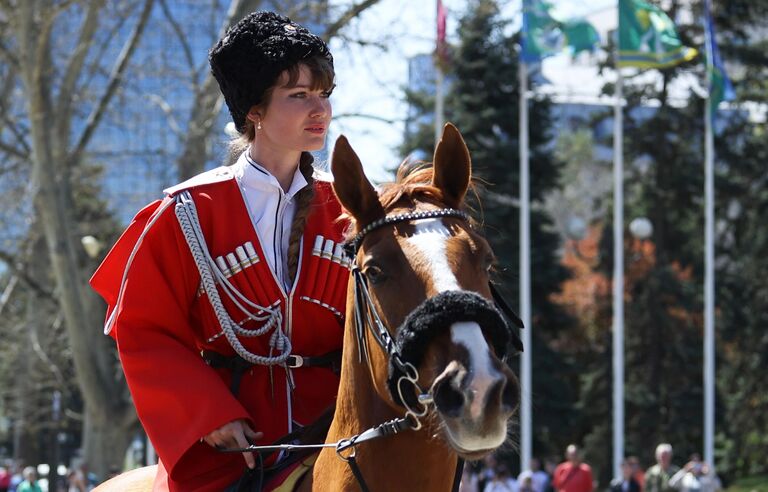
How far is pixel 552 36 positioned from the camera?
77.3 feet

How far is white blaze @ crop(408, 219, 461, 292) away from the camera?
3.34 metres

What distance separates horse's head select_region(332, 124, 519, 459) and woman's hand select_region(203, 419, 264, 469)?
69 cm

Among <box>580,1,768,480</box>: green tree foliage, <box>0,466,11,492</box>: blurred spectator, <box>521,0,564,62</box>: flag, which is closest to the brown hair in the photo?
<box>521,0,564,62</box>: flag

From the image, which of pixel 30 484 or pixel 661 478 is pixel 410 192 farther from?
pixel 30 484

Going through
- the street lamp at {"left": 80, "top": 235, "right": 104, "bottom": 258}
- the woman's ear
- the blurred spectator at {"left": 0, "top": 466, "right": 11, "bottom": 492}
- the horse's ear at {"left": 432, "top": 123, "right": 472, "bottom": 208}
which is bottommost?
the blurred spectator at {"left": 0, "top": 466, "right": 11, "bottom": 492}

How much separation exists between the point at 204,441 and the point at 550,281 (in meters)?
30.2

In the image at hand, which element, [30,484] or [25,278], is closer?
[25,278]

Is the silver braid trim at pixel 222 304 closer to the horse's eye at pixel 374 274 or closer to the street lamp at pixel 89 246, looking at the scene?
the horse's eye at pixel 374 274

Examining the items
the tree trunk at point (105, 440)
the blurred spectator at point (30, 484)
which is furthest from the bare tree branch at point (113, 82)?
the blurred spectator at point (30, 484)

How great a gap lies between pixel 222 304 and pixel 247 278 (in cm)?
13

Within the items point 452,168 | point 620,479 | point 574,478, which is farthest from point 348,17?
point 452,168

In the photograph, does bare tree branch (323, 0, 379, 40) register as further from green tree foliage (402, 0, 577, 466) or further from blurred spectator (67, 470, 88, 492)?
green tree foliage (402, 0, 577, 466)

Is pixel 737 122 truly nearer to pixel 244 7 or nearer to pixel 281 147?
pixel 244 7

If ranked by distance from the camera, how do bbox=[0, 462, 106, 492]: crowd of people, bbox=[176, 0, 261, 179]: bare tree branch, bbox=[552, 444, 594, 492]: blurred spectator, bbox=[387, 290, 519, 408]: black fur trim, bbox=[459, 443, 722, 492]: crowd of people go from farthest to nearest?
bbox=[552, 444, 594, 492]: blurred spectator → bbox=[0, 462, 106, 492]: crowd of people → bbox=[459, 443, 722, 492]: crowd of people → bbox=[176, 0, 261, 179]: bare tree branch → bbox=[387, 290, 519, 408]: black fur trim
